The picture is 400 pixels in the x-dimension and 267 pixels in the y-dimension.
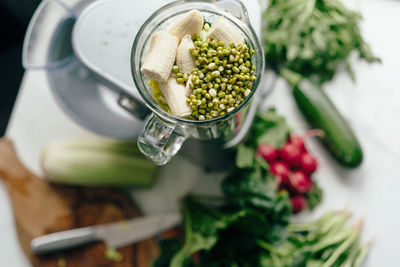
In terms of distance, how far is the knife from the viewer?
40.9 inches

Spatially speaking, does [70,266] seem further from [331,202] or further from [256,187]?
[331,202]

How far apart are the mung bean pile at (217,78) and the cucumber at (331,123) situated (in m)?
0.49

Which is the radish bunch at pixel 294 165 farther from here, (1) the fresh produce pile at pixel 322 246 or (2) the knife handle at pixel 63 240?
(2) the knife handle at pixel 63 240

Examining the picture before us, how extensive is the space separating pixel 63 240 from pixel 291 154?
0.67m

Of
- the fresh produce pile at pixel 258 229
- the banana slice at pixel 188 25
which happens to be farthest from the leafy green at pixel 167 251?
the banana slice at pixel 188 25

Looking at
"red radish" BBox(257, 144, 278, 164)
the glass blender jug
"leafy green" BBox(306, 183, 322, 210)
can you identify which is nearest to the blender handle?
the glass blender jug

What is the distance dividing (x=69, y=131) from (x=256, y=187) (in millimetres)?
594

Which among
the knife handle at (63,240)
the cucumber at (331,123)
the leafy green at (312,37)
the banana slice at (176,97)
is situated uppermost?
the banana slice at (176,97)

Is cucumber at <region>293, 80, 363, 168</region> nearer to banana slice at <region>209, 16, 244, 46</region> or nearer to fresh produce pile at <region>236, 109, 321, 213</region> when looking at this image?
fresh produce pile at <region>236, 109, 321, 213</region>

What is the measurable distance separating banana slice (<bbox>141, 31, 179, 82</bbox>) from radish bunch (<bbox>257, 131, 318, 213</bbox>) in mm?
537

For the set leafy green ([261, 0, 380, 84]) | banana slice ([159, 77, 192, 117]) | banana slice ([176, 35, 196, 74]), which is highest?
banana slice ([176, 35, 196, 74])

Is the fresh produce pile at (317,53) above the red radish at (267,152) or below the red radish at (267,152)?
above

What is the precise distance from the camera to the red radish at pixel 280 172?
1021 mm

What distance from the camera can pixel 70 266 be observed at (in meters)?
1.08
